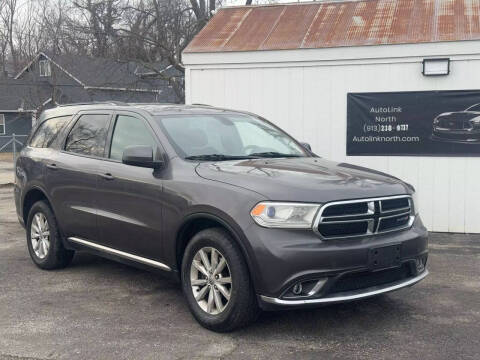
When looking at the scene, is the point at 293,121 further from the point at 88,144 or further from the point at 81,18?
the point at 81,18

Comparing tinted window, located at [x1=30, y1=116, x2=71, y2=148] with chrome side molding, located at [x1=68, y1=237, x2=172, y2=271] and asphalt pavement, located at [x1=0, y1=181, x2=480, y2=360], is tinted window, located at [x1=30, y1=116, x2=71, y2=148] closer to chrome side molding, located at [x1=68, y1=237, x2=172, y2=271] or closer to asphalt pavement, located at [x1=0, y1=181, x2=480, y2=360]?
chrome side molding, located at [x1=68, y1=237, x2=172, y2=271]

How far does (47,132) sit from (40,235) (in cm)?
123

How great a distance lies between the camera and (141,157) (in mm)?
4977

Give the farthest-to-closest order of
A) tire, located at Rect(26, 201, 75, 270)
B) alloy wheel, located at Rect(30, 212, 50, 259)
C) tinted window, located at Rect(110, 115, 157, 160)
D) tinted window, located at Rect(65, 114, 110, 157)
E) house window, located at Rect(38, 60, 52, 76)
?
house window, located at Rect(38, 60, 52, 76), alloy wheel, located at Rect(30, 212, 50, 259), tire, located at Rect(26, 201, 75, 270), tinted window, located at Rect(65, 114, 110, 157), tinted window, located at Rect(110, 115, 157, 160)

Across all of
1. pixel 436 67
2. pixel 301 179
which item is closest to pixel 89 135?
pixel 301 179

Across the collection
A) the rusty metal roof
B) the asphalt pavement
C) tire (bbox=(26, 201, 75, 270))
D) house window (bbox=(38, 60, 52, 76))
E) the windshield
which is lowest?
the asphalt pavement

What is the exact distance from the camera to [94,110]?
6273 mm

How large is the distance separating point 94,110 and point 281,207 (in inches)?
114

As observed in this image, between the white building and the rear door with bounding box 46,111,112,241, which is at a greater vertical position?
the white building

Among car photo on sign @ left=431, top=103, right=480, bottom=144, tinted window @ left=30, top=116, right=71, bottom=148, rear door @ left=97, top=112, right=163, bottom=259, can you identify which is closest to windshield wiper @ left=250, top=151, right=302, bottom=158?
rear door @ left=97, top=112, right=163, bottom=259

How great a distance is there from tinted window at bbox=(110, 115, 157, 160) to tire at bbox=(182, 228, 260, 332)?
1.22m

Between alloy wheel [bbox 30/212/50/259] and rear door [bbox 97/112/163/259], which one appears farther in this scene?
alloy wheel [bbox 30/212/50/259]

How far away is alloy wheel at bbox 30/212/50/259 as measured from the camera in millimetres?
6616

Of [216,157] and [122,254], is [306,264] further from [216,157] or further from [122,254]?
[122,254]
